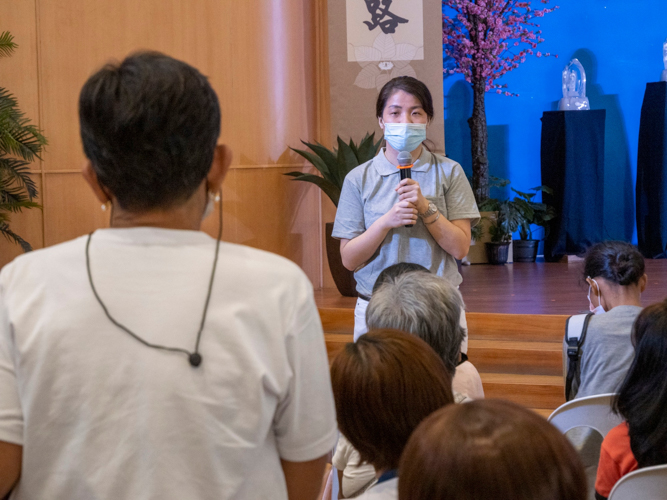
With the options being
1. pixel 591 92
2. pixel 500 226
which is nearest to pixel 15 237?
pixel 500 226

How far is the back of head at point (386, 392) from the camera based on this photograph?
1106 millimetres

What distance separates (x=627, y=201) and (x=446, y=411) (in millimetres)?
6820

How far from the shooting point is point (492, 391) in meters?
3.43

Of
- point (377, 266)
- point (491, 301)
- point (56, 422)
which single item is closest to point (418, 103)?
point (377, 266)

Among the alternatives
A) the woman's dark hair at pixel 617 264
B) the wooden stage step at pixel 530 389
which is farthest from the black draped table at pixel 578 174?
the woman's dark hair at pixel 617 264

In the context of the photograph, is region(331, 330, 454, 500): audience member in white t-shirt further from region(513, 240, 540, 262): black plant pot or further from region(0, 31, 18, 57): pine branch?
region(513, 240, 540, 262): black plant pot

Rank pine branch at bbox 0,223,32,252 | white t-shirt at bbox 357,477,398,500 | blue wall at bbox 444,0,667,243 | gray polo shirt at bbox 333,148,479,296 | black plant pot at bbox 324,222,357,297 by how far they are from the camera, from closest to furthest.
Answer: white t-shirt at bbox 357,477,398,500 → gray polo shirt at bbox 333,148,479,296 → pine branch at bbox 0,223,32,252 → black plant pot at bbox 324,222,357,297 → blue wall at bbox 444,0,667,243

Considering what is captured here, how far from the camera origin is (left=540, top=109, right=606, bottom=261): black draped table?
6195 mm

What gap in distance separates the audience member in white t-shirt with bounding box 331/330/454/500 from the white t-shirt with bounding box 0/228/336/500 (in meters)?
0.33

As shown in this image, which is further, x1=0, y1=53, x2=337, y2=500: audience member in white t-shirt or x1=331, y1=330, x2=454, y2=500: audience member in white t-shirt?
x1=331, y1=330, x2=454, y2=500: audience member in white t-shirt

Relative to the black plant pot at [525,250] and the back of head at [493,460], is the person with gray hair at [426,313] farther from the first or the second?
the black plant pot at [525,250]

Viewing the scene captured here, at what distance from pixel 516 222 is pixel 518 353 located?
288 centimetres

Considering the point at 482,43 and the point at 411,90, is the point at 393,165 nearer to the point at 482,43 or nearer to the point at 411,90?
the point at 411,90

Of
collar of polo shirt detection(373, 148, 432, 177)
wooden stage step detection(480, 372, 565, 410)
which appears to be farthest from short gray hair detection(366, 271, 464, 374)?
wooden stage step detection(480, 372, 565, 410)
